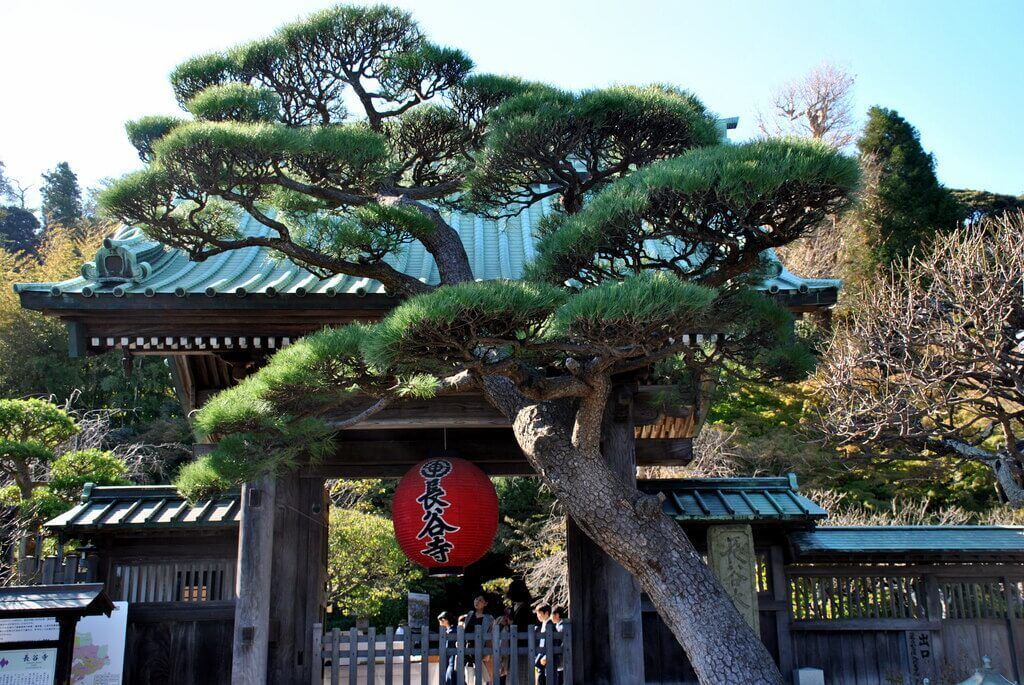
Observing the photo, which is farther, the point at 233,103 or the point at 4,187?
the point at 4,187

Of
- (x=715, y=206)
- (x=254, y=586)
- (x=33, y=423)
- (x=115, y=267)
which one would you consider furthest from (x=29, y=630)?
(x=33, y=423)

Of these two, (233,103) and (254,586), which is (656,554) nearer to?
(254,586)

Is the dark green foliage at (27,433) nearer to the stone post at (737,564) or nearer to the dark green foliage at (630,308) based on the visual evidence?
the stone post at (737,564)

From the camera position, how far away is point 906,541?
819cm

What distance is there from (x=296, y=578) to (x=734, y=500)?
3986mm

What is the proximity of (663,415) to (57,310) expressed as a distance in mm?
4861

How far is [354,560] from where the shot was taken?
50.8 ft

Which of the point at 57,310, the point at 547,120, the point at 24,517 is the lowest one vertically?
the point at 24,517

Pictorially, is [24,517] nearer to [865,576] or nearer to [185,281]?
[185,281]

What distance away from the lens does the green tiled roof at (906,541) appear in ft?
26.3

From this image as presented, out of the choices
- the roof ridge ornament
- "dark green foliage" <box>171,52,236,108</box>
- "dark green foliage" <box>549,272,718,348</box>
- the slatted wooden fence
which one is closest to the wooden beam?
the slatted wooden fence

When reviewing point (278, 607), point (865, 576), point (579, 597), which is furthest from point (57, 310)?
point (865, 576)

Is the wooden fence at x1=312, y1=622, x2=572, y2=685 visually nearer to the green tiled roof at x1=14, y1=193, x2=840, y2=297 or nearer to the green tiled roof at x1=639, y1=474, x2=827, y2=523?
the green tiled roof at x1=639, y1=474, x2=827, y2=523

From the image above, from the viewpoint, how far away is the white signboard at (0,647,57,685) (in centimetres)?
613
